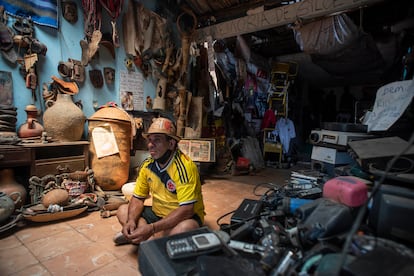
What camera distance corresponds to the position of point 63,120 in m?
2.41

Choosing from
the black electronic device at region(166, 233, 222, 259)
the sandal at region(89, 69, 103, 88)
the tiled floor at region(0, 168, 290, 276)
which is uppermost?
the sandal at region(89, 69, 103, 88)

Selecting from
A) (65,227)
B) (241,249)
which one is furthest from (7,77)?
(241,249)

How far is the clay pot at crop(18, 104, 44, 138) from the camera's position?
2259mm

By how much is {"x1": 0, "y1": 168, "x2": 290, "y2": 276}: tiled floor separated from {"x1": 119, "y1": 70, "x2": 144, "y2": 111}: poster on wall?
1685mm

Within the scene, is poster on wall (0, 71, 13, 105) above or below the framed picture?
above

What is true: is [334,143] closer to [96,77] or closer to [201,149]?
[201,149]

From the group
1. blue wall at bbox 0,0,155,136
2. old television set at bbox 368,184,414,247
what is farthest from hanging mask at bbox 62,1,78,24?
old television set at bbox 368,184,414,247

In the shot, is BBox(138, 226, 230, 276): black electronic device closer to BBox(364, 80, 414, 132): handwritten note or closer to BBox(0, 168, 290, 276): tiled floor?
BBox(0, 168, 290, 276): tiled floor

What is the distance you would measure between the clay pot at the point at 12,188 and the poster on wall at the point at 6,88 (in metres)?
0.75

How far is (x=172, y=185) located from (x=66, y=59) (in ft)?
7.55

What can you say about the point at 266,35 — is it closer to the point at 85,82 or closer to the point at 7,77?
the point at 85,82

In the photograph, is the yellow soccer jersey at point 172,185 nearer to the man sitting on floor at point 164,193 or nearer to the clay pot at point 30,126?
→ the man sitting on floor at point 164,193

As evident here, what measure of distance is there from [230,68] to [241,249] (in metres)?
4.09

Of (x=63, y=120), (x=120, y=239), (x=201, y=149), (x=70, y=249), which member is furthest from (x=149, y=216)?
(x=201, y=149)
